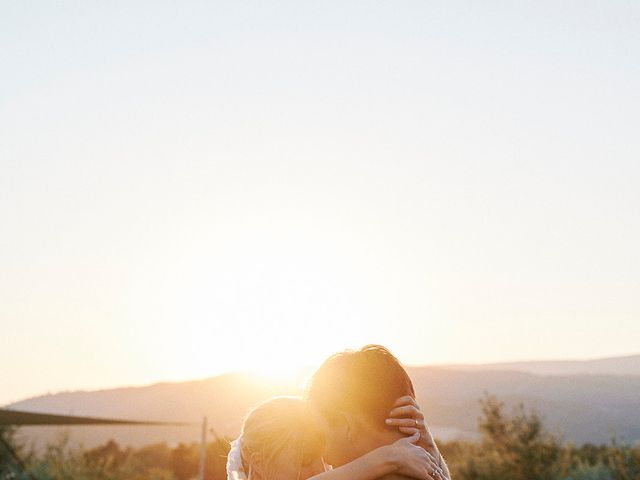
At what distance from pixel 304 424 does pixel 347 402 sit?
1.11 m

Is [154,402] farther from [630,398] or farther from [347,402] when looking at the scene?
[347,402]

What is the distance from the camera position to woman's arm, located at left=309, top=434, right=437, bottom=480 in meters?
2.00

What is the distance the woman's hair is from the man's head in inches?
34.1

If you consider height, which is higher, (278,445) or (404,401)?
(404,401)

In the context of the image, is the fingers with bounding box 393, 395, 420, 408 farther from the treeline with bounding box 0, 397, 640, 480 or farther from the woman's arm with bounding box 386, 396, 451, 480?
the treeline with bounding box 0, 397, 640, 480

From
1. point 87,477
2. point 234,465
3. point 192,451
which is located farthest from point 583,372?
point 234,465

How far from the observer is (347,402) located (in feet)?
6.65

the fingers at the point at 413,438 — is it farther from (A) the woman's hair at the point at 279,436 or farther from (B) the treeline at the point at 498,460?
(B) the treeline at the point at 498,460

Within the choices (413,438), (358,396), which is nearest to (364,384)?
(358,396)

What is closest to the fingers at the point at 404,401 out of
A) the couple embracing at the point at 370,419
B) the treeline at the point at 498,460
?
the couple embracing at the point at 370,419

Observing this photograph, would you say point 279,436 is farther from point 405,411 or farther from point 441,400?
point 441,400

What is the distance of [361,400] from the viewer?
2.01m

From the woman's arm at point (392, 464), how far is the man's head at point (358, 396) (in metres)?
0.03

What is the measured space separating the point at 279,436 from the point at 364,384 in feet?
3.77
